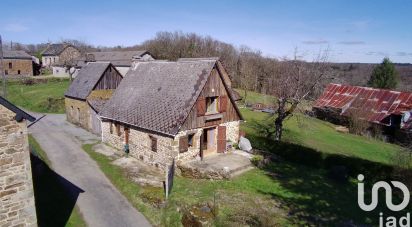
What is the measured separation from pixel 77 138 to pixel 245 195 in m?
18.1

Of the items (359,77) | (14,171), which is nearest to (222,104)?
(14,171)

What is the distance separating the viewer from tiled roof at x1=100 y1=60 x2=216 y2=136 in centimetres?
2125

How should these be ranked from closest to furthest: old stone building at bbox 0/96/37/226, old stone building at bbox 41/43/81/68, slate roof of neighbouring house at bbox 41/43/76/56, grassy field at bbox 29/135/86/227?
old stone building at bbox 0/96/37/226 → grassy field at bbox 29/135/86/227 → old stone building at bbox 41/43/81/68 → slate roof of neighbouring house at bbox 41/43/76/56

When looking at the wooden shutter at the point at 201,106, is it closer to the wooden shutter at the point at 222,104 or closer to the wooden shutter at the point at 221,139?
the wooden shutter at the point at 222,104

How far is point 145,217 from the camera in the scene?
16.2 m

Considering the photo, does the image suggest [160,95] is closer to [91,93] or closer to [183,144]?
[183,144]

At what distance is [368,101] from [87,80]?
3509cm

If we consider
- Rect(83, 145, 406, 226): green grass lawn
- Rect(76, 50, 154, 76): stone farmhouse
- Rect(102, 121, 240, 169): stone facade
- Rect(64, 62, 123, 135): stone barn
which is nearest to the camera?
Rect(83, 145, 406, 226): green grass lawn

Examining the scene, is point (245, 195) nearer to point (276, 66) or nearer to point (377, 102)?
point (377, 102)

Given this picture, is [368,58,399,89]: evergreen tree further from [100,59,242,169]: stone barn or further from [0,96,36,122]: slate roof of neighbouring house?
[0,96,36,122]: slate roof of neighbouring house

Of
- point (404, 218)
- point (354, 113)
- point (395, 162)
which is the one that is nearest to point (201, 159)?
point (404, 218)

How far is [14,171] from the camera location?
466 inches

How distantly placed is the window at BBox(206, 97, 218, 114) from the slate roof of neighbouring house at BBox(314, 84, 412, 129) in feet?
84.4

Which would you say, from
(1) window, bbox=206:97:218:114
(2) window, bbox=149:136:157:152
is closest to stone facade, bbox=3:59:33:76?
→ (2) window, bbox=149:136:157:152
